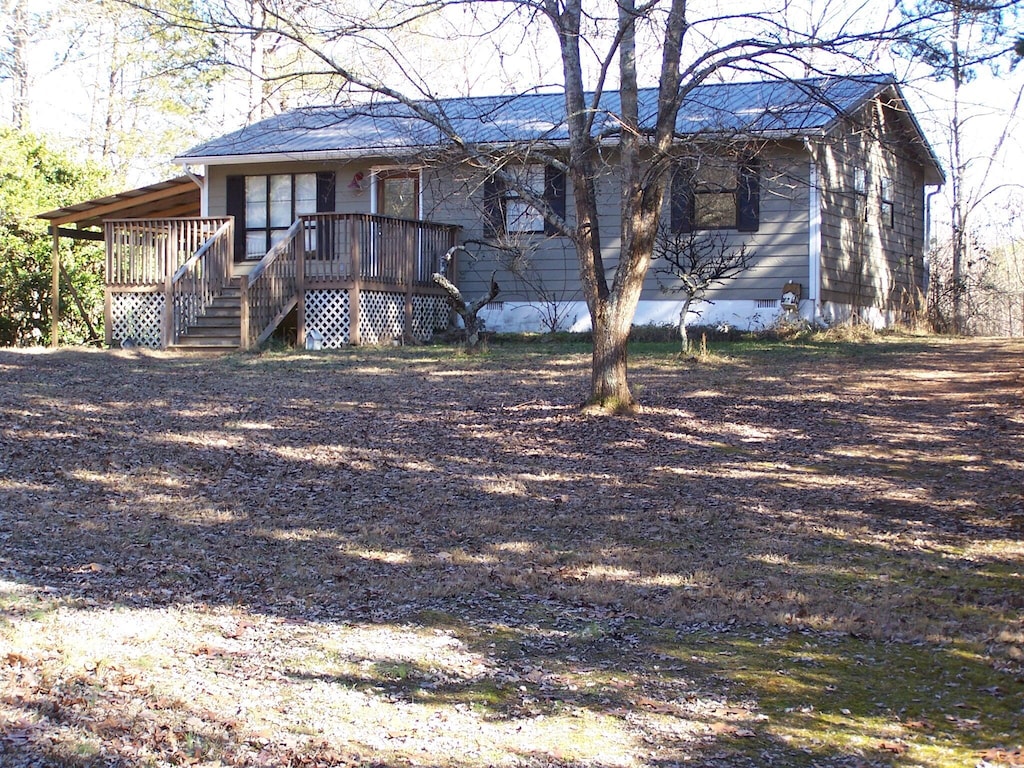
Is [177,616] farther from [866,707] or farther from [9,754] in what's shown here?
[866,707]

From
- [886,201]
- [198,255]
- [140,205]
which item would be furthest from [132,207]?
[886,201]

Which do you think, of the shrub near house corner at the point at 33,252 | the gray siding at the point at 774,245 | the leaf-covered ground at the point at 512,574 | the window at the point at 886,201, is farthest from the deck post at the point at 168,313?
the window at the point at 886,201

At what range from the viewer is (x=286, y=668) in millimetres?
5066

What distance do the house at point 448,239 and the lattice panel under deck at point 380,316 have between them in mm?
28

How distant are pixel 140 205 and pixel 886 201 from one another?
14.4m

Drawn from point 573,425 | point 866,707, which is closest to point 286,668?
point 866,707

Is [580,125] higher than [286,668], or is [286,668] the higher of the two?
[580,125]

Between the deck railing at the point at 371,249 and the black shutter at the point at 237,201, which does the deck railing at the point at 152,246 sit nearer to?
the deck railing at the point at 371,249

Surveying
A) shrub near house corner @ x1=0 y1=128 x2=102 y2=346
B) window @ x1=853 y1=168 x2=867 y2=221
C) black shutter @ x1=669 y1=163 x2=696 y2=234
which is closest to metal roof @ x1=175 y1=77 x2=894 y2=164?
black shutter @ x1=669 y1=163 x2=696 y2=234

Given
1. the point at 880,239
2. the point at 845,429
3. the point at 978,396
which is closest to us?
the point at 845,429

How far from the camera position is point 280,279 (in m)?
17.6

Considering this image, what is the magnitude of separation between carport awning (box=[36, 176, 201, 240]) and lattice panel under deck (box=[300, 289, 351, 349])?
500 centimetres

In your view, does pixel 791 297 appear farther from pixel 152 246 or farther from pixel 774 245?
pixel 152 246

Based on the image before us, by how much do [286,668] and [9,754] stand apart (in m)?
1.34
